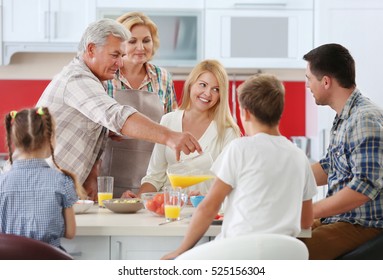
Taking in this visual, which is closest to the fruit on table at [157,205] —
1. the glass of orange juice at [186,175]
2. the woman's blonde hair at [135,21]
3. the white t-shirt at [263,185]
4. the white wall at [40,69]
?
the glass of orange juice at [186,175]

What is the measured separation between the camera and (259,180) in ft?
6.95

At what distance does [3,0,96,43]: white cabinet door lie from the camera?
16.3 feet

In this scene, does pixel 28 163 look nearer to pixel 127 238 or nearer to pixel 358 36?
pixel 127 238

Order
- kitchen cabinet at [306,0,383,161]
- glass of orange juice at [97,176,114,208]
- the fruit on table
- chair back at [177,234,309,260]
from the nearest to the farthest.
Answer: chair back at [177,234,309,260] → the fruit on table → glass of orange juice at [97,176,114,208] → kitchen cabinet at [306,0,383,161]

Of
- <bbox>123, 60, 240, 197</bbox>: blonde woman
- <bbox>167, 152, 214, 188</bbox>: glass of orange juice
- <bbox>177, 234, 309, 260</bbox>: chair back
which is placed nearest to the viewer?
<bbox>177, 234, 309, 260</bbox>: chair back

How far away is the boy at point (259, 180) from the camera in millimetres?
2111

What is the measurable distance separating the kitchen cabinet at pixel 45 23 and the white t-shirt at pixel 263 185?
3072 millimetres

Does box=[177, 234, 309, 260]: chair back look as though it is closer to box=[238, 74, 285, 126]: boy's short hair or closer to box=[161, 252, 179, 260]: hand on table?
box=[161, 252, 179, 260]: hand on table

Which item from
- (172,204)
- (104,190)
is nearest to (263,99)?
(172,204)

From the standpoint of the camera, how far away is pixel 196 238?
7.13 feet

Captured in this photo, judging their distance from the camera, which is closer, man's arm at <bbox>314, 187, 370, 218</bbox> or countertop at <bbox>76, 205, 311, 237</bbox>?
countertop at <bbox>76, 205, 311, 237</bbox>

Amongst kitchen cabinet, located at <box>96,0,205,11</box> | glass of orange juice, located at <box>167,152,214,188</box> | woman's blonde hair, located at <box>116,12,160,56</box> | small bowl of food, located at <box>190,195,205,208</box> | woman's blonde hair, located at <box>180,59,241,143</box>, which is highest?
kitchen cabinet, located at <box>96,0,205,11</box>

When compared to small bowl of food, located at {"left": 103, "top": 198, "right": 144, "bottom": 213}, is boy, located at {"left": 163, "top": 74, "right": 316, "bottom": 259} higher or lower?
higher

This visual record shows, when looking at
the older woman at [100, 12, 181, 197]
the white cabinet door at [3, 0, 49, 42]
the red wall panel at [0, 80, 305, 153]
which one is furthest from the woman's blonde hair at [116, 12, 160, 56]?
the red wall panel at [0, 80, 305, 153]
